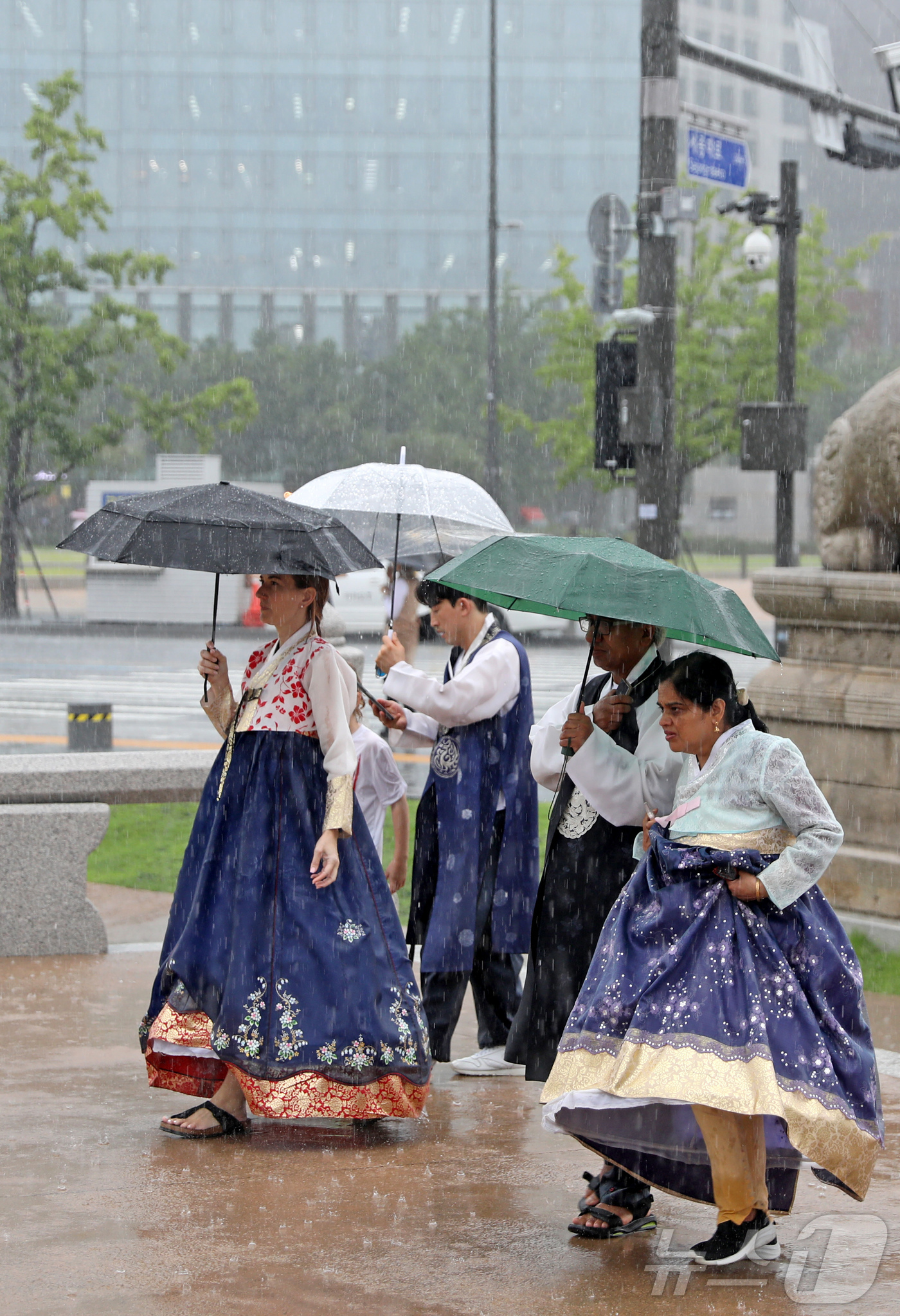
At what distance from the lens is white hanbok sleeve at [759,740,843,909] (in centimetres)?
402

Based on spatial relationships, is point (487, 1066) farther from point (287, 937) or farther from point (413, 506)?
point (413, 506)

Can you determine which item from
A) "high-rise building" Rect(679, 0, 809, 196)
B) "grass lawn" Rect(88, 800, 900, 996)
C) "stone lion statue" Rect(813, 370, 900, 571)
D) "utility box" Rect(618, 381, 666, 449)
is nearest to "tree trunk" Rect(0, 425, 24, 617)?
"grass lawn" Rect(88, 800, 900, 996)

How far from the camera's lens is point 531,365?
181ft

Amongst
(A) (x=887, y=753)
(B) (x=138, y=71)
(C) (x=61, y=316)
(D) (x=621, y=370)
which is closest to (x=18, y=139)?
(B) (x=138, y=71)

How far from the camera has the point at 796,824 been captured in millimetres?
4098

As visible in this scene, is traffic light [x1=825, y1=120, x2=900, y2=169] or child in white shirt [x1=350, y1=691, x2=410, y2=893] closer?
child in white shirt [x1=350, y1=691, x2=410, y2=893]

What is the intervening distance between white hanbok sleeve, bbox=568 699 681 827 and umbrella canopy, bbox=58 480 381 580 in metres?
0.90

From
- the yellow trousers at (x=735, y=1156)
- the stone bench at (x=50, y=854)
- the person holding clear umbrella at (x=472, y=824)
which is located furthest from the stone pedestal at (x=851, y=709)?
the yellow trousers at (x=735, y=1156)

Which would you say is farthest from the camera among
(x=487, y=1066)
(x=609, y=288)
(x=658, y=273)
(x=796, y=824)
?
(x=609, y=288)

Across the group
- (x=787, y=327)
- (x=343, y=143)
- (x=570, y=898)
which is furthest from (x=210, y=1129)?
(x=343, y=143)

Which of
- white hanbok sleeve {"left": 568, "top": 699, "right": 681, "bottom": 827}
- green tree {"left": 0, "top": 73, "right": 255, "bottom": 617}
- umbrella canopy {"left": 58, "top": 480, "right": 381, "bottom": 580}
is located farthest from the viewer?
green tree {"left": 0, "top": 73, "right": 255, "bottom": 617}

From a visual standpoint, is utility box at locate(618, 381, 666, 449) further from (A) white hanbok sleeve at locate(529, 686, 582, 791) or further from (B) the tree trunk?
(B) the tree trunk

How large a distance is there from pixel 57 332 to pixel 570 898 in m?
30.5

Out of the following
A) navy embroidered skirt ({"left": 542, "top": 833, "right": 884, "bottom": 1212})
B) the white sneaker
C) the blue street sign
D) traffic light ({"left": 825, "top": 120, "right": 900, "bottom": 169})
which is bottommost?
the white sneaker
